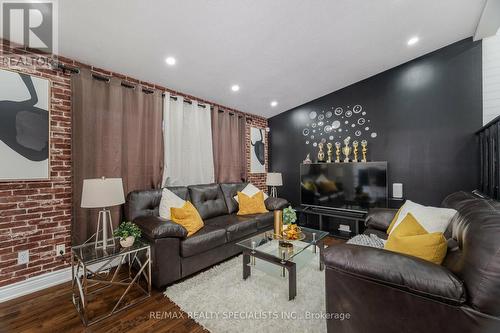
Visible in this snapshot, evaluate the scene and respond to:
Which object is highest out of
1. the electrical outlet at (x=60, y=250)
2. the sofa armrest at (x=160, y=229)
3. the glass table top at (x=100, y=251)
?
the sofa armrest at (x=160, y=229)

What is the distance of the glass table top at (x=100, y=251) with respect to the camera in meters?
1.80

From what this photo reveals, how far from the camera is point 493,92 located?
9.17 feet

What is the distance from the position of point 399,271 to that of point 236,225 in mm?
1961

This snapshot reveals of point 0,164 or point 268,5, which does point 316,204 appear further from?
point 0,164

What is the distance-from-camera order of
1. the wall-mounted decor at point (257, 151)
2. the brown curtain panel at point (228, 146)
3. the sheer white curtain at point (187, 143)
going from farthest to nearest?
1. the wall-mounted decor at point (257, 151)
2. the brown curtain panel at point (228, 146)
3. the sheer white curtain at point (187, 143)

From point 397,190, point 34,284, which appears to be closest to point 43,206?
point 34,284

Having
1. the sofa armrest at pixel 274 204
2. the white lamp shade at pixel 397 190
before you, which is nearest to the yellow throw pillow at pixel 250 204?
the sofa armrest at pixel 274 204

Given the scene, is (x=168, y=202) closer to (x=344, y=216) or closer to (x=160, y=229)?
(x=160, y=229)

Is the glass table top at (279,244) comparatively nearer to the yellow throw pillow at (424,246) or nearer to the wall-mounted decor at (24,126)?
the yellow throw pillow at (424,246)

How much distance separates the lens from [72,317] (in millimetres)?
1787

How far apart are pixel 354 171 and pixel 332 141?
761 millimetres

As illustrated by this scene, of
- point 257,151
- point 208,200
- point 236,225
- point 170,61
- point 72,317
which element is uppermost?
point 170,61

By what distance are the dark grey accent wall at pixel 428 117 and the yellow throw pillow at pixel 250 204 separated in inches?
83.2

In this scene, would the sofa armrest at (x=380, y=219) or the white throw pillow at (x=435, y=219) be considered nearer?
the white throw pillow at (x=435, y=219)
